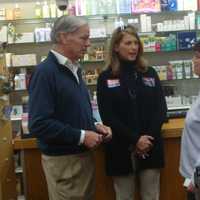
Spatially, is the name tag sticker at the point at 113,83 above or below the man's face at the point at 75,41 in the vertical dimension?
below

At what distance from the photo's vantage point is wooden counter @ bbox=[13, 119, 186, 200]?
116 inches

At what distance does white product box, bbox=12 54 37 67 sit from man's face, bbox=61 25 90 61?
3.46m

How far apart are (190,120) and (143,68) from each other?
71 cm

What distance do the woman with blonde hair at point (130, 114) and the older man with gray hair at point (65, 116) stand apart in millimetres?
306

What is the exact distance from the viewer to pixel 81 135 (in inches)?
83.3

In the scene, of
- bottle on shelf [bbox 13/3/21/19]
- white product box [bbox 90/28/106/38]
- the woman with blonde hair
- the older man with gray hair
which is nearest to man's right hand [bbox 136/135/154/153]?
the woman with blonde hair

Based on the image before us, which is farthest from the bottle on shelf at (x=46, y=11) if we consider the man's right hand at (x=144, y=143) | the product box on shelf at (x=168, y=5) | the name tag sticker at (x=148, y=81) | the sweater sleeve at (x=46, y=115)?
the sweater sleeve at (x=46, y=115)

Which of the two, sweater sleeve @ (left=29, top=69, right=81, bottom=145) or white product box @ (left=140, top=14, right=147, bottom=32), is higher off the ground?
white product box @ (left=140, top=14, right=147, bottom=32)

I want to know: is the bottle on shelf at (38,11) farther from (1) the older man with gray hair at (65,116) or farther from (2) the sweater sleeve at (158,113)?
(1) the older man with gray hair at (65,116)

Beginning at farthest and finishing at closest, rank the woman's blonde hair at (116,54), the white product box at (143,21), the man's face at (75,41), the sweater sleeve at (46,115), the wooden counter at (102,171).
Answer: the white product box at (143,21) → the wooden counter at (102,171) → the woman's blonde hair at (116,54) → the man's face at (75,41) → the sweater sleeve at (46,115)

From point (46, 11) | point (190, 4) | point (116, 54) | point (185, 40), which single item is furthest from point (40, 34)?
point (116, 54)

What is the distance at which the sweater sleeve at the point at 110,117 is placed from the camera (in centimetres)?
259

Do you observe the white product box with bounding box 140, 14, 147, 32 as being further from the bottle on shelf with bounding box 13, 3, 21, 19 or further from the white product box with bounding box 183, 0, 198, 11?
the bottle on shelf with bounding box 13, 3, 21, 19

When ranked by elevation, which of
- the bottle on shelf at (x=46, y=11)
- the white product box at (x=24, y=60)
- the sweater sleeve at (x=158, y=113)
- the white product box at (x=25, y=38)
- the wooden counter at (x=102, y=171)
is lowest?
the wooden counter at (x=102, y=171)
